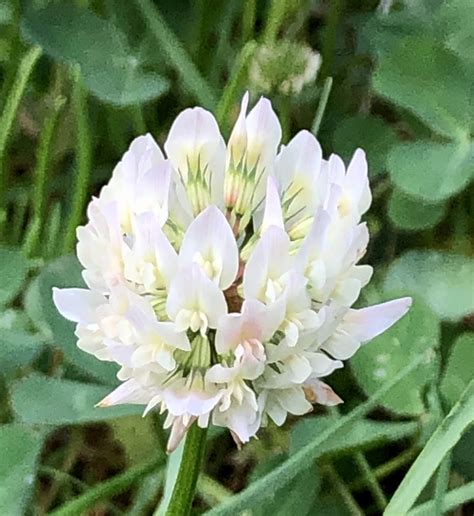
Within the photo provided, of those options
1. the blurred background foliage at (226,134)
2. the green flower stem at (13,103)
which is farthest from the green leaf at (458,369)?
the green flower stem at (13,103)

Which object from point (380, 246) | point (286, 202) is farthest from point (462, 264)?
point (286, 202)

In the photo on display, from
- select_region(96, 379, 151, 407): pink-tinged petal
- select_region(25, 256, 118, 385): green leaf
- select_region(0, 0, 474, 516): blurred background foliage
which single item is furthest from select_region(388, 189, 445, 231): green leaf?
select_region(96, 379, 151, 407): pink-tinged petal

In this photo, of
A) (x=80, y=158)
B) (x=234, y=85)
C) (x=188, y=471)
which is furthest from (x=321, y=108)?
(x=188, y=471)

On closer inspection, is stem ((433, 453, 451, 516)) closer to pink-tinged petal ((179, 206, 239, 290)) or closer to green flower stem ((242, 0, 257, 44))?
pink-tinged petal ((179, 206, 239, 290))

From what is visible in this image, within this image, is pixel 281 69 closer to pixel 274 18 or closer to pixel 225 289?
pixel 274 18

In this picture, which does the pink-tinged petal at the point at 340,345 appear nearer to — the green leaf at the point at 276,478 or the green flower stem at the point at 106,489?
the green leaf at the point at 276,478
